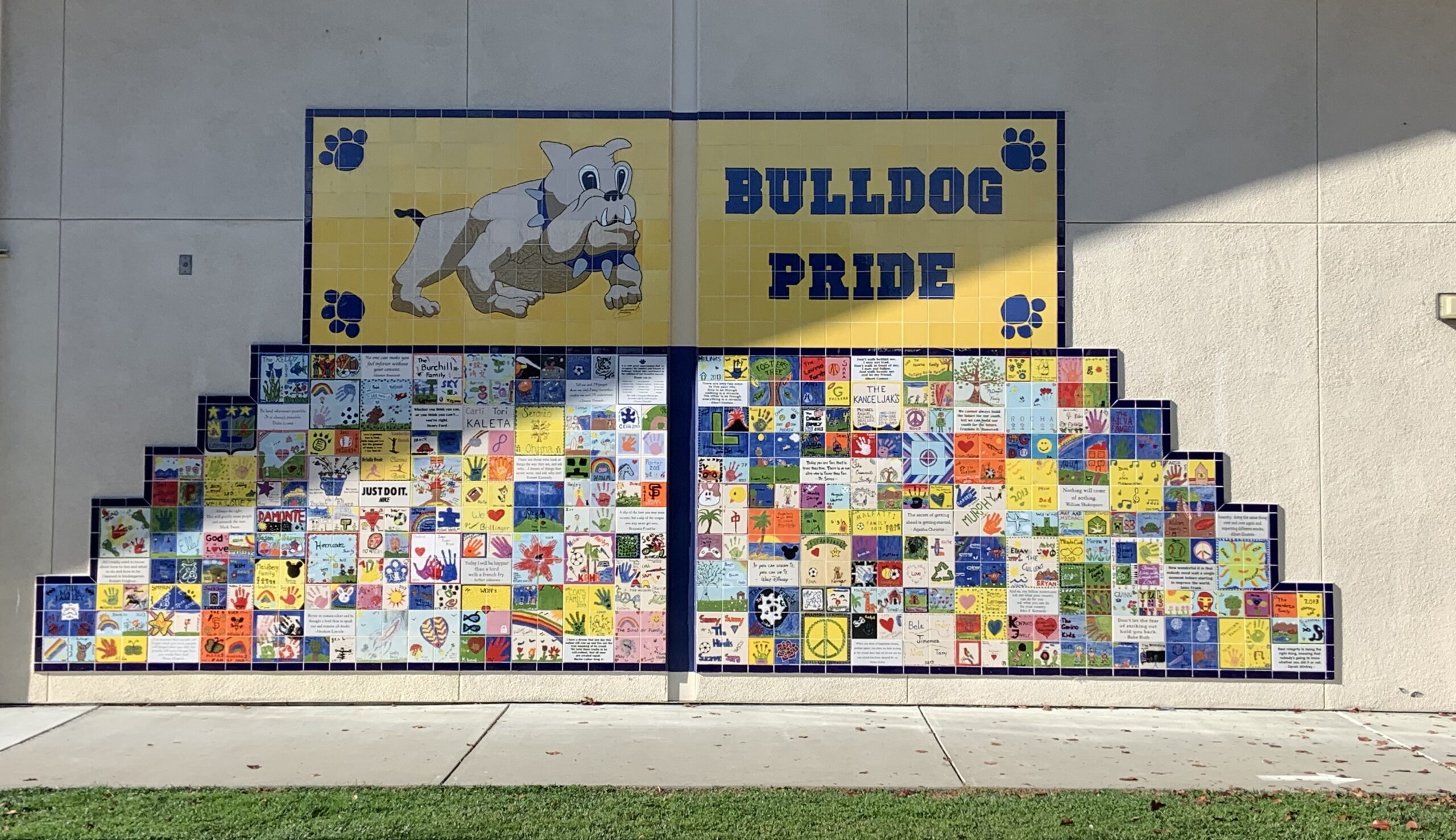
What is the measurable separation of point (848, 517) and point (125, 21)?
652cm

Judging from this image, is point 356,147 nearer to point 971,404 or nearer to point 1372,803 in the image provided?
point 971,404

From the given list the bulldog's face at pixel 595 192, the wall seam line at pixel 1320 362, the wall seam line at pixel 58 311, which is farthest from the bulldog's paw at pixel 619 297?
the wall seam line at pixel 1320 362

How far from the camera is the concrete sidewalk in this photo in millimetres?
6137

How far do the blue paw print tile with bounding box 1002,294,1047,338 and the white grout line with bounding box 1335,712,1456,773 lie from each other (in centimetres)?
350

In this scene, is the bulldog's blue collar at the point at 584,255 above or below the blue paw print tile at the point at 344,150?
below

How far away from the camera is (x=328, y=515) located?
311 inches

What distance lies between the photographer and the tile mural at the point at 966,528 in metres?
7.83

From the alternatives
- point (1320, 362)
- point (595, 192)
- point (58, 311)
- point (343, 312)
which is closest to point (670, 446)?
point (595, 192)

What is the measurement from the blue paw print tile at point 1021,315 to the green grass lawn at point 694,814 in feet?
11.0

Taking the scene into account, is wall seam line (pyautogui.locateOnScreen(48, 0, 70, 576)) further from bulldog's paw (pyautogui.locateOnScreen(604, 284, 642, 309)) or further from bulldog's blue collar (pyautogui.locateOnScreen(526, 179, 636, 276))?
bulldog's paw (pyautogui.locateOnScreen(604, 284, 642, 309))

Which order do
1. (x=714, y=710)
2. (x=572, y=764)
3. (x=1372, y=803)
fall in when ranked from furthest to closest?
1. (x=714, y=710)
2. (x=572, y=764)
3. (x=1372, y=803)

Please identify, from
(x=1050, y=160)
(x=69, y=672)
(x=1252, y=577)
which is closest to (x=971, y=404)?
(x=1050, y=160)

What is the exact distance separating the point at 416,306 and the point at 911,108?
394cm

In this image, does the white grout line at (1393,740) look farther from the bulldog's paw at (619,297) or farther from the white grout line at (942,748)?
the bulldog's paw at (619,297)
